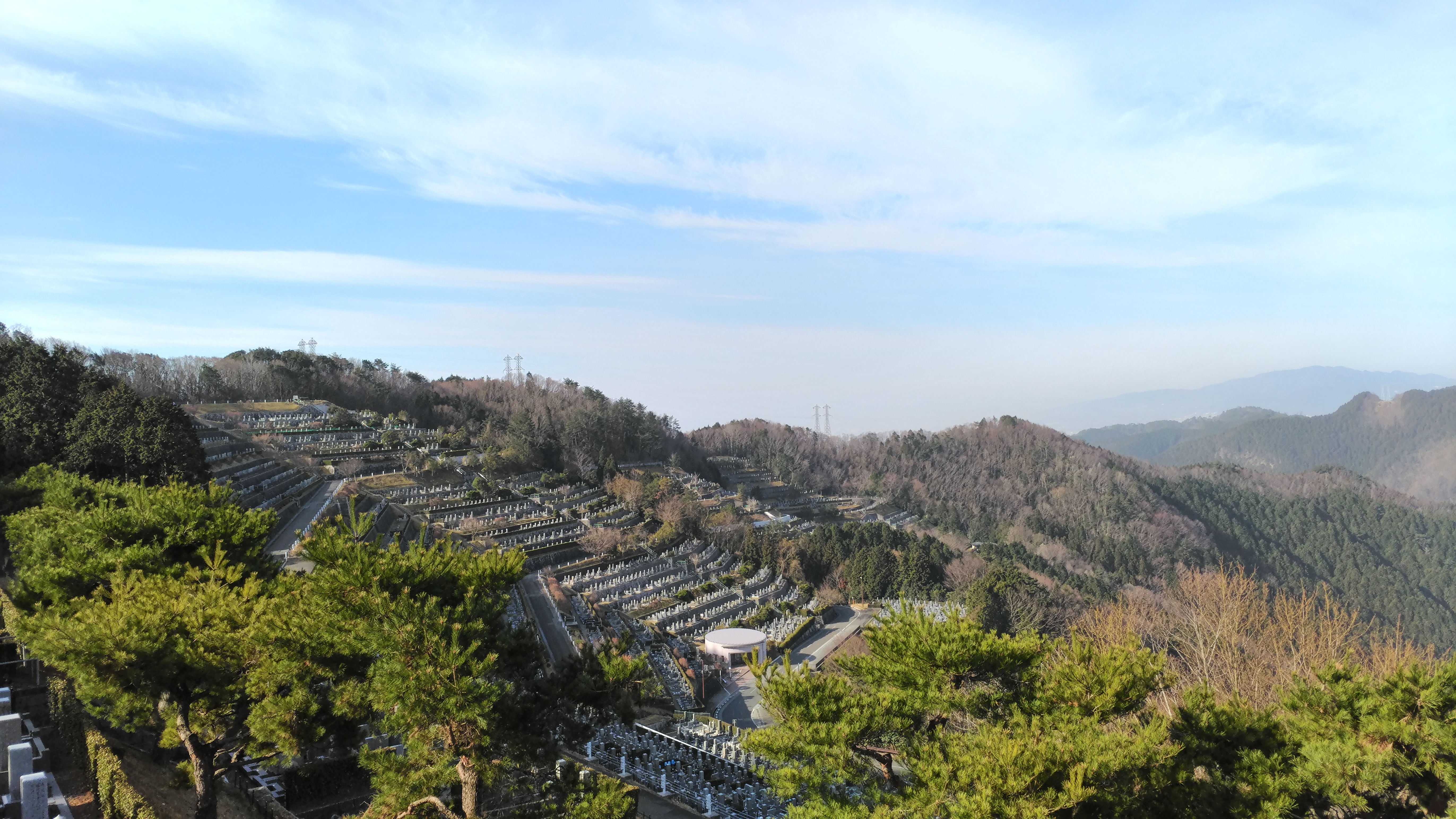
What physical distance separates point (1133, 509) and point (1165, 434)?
152621mm

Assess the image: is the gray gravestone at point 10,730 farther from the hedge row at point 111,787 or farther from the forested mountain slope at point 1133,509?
the forested mountain slope at point 1133,509

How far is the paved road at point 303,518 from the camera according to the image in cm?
1744

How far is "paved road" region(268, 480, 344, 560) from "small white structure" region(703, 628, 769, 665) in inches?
423

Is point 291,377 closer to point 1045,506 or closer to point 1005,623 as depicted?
point 1005,623

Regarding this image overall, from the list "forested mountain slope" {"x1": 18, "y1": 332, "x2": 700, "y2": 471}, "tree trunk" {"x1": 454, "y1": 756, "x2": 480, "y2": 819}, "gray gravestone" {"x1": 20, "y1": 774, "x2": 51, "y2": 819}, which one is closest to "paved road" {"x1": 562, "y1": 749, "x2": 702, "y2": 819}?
"tree trunk" {"x1": 454, "y1": 756, "x2": 480, "y2": 819}

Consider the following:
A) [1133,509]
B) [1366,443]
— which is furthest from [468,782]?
[1366,443]

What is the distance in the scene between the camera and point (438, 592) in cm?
608

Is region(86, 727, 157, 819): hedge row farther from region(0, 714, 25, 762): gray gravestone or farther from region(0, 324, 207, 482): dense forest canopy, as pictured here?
region(0, 324, 207, 482): dense forest canopy

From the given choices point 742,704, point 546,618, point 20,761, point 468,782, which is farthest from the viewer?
point 546,618

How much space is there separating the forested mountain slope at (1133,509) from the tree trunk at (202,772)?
33.0 meters

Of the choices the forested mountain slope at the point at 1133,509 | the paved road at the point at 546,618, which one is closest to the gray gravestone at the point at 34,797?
the paved road at the point at 546,618

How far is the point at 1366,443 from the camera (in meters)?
128

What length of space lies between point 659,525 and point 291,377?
23661mm

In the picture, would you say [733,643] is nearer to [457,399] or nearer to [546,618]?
[546,618]
